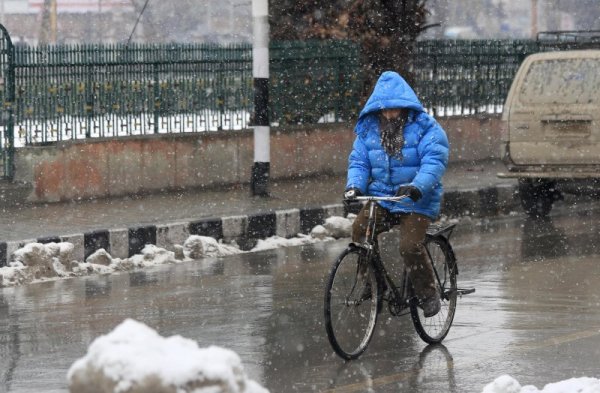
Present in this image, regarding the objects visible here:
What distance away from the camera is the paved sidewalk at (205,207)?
1373 cm

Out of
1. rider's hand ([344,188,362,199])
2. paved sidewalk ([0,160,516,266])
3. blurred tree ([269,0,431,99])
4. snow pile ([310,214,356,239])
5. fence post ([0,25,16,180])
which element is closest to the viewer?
rider's hand ([344,188,362,199])

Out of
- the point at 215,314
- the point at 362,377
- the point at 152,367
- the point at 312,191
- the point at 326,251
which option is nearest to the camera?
the point at 152,367

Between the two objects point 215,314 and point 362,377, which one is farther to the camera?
point 215,314

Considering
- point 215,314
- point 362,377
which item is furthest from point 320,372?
point 215,314

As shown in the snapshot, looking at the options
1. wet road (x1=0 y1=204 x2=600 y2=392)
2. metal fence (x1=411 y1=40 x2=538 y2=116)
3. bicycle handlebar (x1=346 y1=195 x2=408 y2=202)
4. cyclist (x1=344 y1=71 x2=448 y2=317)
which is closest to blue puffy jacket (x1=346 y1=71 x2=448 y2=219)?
cyclist (x1=344 y1=71 x2=448 y2=317)

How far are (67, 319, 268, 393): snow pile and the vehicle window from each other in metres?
11.3

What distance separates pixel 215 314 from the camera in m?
9.88

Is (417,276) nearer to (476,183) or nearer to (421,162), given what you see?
(421,162)

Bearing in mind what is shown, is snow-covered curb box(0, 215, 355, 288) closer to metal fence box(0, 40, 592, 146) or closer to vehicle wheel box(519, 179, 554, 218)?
metal fence box(0, 40, 592, 146)

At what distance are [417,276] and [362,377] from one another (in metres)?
1.10

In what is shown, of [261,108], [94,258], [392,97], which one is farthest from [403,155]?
[261,108]

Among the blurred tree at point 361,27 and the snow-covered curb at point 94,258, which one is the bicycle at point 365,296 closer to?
the snow-covered curb at point 94,258

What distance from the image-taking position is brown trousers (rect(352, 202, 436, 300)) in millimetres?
8430

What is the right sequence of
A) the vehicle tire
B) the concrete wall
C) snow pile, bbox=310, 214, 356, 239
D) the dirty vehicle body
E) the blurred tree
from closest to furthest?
the vehicle tire
snow pile, bbox=310, 214, 356, 239
the dirty vehicle body
the concrete wall
the blurred tree
